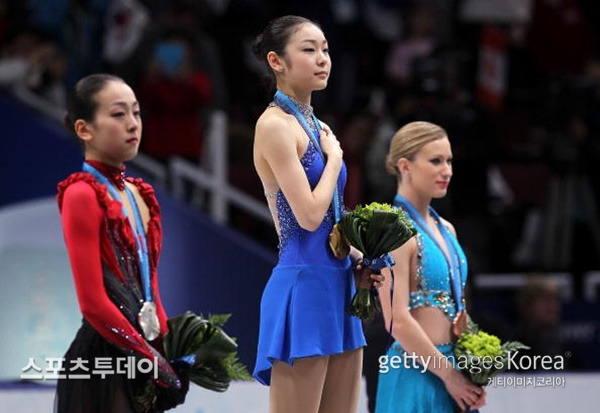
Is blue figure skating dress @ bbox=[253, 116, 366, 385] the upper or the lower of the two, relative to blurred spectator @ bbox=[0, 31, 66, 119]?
lower

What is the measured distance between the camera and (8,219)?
825 centimetres

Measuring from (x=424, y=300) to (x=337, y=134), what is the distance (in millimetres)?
4442

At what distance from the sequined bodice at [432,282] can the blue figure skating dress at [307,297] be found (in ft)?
2.20

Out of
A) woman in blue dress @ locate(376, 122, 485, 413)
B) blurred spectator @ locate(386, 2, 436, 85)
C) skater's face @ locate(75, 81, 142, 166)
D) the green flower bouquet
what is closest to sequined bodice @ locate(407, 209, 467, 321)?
woman in blue dress @ locate(376, 122, 485, 413)

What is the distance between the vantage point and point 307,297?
4504mm

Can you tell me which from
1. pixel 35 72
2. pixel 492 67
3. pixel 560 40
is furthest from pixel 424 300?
pixel 560 40

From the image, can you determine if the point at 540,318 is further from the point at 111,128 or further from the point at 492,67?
the point at 111,128

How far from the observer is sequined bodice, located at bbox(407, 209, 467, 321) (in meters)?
5.23

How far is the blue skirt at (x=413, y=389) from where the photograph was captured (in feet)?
17.1

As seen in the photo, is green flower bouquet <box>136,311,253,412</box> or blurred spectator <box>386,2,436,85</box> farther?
blurred spectator <box>386,2,436,85</box>

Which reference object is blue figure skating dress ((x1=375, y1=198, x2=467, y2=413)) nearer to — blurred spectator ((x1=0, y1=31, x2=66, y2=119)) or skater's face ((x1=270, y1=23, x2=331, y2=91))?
skater's face ((x1=270, y1=23, x2=331, y2=91))

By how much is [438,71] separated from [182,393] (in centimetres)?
451

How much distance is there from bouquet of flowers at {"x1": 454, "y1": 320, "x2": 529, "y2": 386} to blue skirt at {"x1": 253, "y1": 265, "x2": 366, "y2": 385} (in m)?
0.71

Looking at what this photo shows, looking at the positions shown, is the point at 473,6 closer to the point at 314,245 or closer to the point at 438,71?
the point at 438,71
